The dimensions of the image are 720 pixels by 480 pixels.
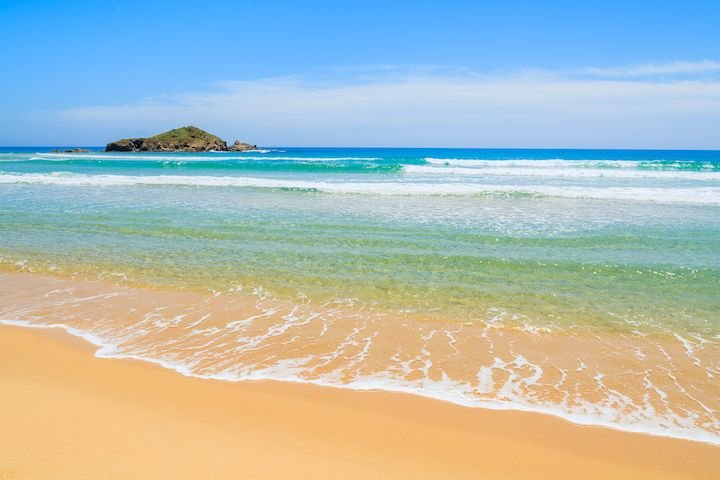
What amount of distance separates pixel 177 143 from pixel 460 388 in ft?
313

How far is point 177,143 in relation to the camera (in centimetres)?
9100

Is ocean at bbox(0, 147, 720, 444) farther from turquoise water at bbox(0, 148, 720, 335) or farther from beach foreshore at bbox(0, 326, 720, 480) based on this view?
beach foreshore at bbox(0, 326, 720, 480)

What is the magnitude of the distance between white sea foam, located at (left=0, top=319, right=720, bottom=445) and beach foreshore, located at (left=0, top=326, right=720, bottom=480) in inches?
4.2

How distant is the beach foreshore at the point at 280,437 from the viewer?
121 inches

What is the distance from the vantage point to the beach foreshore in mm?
3072

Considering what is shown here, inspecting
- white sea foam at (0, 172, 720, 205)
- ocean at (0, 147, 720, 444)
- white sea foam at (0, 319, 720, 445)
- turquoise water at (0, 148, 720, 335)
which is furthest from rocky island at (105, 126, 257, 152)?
white sea foam at (0, 319, 720, 445)

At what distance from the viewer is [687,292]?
7.43 metres

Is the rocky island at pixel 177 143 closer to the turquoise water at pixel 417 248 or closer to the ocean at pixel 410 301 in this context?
the turquoise water at pixel 417 248

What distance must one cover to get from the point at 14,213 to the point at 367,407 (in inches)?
617

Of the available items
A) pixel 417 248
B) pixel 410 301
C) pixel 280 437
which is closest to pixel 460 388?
pixel 280 437

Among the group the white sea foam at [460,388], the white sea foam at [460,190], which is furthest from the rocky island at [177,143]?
the white sea foam at [460,388]

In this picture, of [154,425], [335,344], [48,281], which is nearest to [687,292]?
[335,344]

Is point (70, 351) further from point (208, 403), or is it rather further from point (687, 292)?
point (687, 292)

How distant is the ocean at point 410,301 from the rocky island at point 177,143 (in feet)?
265
